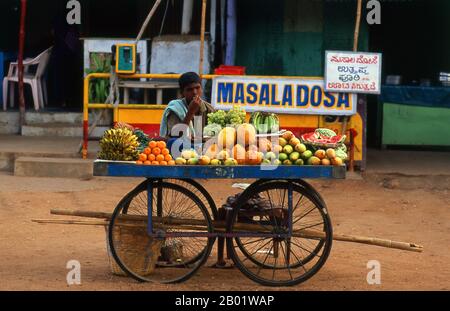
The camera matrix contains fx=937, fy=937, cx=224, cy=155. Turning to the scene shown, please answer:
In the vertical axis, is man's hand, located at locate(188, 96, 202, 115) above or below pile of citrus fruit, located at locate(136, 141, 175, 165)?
above

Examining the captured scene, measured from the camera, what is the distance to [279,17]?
1328cm

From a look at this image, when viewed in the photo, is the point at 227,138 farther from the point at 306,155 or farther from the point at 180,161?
the point at 306,155

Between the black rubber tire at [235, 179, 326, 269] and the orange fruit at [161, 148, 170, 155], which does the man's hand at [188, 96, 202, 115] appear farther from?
the black rubber tire at [235, 179, 326, 269]

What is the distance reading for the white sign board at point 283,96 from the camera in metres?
11.6

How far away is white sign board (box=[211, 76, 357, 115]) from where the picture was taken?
455 inches

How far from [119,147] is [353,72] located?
536cm

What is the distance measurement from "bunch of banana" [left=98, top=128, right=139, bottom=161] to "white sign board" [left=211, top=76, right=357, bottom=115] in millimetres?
4950

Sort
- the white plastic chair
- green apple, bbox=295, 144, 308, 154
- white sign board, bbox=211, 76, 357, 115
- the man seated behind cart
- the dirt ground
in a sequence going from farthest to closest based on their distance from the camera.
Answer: the white plastic chair → white sign board, bbox=211, 76, 357, 115 → the man seated behind cart → the dirt ground → green apple, bbox=295, 144, 308, 154

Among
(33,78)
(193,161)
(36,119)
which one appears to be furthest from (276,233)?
(33,78)

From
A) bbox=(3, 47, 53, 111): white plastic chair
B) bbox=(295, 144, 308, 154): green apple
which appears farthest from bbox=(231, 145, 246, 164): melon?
bbox=(3, 47, 53, 111): white plastic chair

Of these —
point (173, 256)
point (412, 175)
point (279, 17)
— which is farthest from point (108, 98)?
point (173, 256)

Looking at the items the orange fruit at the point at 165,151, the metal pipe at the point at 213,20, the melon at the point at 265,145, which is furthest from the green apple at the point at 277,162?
the metal pipe at the point at 213,20

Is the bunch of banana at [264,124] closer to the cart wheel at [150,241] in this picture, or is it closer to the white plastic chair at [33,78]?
the cart wheel at [150,241]

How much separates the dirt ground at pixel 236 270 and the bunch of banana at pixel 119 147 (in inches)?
36.2
